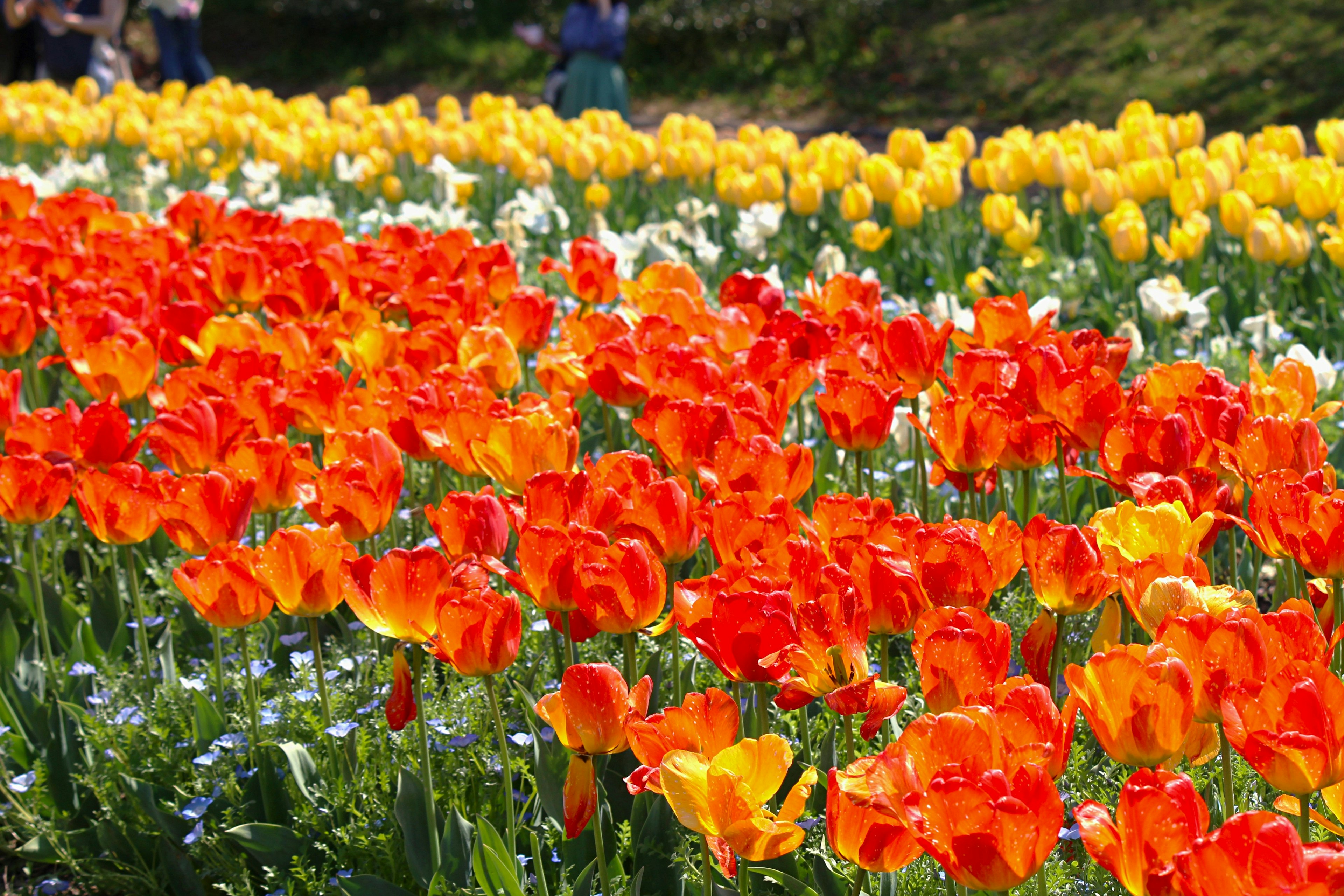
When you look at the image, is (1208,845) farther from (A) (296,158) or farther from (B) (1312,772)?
(A) (296,158)

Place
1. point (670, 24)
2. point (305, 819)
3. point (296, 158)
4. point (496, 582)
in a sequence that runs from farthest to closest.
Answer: point (670, 24), point (296, 158), point (496, 582), point (305, 819)

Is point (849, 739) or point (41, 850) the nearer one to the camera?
point (849, 739)

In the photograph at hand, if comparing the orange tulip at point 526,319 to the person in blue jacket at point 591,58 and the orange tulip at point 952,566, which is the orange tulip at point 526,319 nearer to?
the orange tulip at point 952,566

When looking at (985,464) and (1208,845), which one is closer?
(1208,845)

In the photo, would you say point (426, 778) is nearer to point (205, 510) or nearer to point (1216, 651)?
point (205, 510)

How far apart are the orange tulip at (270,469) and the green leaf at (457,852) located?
67 cm

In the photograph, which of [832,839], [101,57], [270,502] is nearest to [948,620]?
[832,839]

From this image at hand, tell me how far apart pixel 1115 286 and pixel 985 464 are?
2914 mm

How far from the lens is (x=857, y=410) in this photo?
2.17 m

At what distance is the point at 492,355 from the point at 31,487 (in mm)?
931

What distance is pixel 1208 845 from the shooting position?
3.26 ft

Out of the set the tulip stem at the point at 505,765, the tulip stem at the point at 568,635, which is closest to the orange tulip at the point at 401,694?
the tulip stem at the point at 505,765

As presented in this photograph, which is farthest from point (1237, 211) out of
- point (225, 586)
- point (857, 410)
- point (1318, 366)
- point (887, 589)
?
point (225, 586)

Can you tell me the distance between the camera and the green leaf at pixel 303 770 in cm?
197
